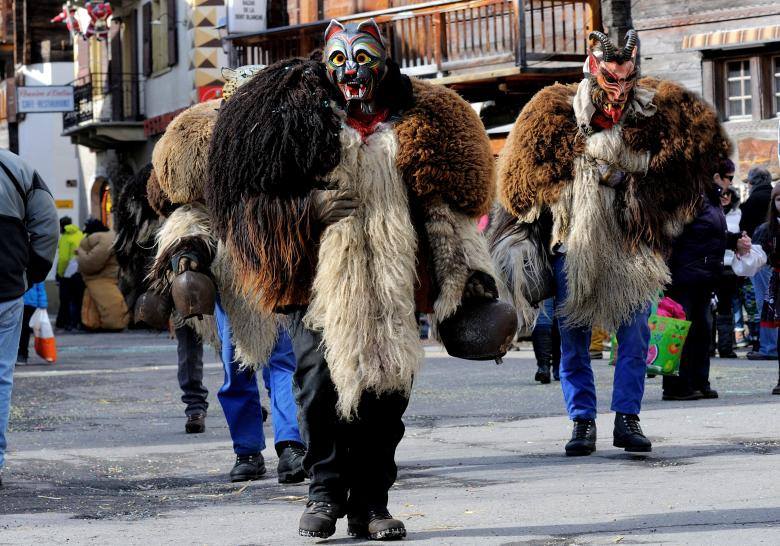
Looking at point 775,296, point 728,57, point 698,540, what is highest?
point 728,57

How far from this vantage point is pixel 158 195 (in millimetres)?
7965

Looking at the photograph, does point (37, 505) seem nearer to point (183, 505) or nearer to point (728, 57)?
point (183, 505)

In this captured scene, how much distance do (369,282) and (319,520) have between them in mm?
859

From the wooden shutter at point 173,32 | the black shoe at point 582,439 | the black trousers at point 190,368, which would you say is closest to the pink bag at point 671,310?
the black shoe at point 582,439

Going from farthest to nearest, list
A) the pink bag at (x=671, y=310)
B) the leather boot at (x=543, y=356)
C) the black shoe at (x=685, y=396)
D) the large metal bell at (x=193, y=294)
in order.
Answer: the leather boot at (x=543, y=356) < the black shoe at (x=685, y=396) < the pink bag at (x=671, y=310) < the large metal bell at (x=193, y=294)

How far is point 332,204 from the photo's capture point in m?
5.62

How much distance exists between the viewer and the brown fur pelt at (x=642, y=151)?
786 cm

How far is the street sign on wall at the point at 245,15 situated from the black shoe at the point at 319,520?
2288 centimetres

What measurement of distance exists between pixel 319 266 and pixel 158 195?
2.48 metres

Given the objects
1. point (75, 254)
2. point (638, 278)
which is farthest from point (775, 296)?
point (75, 254)

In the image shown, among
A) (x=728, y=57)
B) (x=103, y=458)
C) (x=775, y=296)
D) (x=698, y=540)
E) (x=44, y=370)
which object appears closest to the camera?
(x=698, y=540)

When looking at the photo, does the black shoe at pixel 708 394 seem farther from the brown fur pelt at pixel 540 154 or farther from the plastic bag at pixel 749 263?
the brown fur pelt at pixel 540 154

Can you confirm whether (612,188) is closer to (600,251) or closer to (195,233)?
(600,251)

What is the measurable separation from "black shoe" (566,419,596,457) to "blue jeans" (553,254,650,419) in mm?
35
